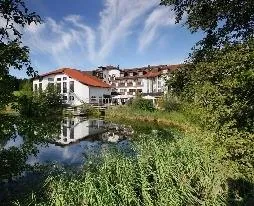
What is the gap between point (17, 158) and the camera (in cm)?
882

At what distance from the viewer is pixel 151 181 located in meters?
9.95

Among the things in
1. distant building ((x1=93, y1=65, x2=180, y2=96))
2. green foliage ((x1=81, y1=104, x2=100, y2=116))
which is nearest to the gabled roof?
distant building ((x1=93, y1=65, x2=180, y2=96))

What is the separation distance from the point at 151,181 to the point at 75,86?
61164 mm

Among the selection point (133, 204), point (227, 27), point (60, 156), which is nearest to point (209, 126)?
point (227, 27)

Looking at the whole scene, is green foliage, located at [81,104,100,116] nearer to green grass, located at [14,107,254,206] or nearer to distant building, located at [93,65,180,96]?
distant building, located at [93,65,180,96]

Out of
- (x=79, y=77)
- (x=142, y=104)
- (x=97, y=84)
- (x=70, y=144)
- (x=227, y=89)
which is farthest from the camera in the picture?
(x=97, y=84)

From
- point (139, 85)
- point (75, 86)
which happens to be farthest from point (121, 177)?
point (139, 85)

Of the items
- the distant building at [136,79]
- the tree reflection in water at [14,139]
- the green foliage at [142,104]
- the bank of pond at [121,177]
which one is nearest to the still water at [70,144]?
the tree reflection in water at [14,139]

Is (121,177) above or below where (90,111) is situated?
above

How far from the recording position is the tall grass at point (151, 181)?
7.82 m

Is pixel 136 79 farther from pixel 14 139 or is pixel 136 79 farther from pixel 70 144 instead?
pixel 14 139

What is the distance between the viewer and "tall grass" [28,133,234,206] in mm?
7824

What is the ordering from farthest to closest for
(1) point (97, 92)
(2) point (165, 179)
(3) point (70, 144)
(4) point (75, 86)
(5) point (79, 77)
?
(1) point (97, 92)
(5) point (79, 77)
(4) point (75, 86)
(3) point (70, 144)
(2) point (165, 179)

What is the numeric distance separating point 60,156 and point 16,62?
14.1 metres
